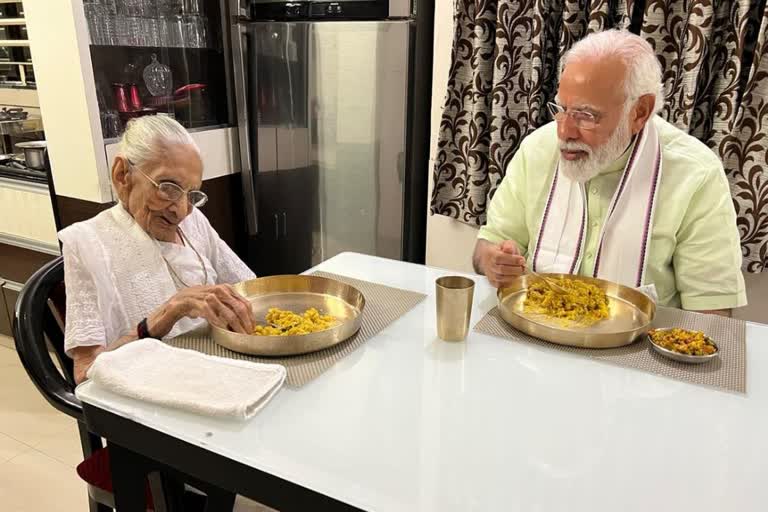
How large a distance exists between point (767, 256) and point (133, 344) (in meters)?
2.04

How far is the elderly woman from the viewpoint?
4.13ft

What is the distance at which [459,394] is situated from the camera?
986 millimetres

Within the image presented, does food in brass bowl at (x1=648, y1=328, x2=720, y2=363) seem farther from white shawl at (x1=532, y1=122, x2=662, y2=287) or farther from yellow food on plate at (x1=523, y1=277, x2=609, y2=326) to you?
white shawl at (x1=532, y1=122, x2=662, y2=287)

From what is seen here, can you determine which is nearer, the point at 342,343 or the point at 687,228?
the point at 342,343

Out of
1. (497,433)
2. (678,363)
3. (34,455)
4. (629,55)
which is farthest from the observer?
(34,455)

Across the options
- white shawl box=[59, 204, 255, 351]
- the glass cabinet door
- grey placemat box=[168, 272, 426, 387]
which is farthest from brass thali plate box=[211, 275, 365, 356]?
the glass cabinet door

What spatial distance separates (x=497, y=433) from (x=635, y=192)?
98 centimetres

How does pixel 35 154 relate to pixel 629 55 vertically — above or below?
below

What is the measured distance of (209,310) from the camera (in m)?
1.15

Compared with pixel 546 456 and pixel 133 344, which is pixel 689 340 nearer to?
pixel 546 456

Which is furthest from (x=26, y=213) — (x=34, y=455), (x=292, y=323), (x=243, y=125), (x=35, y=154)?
(x=292, y=323)

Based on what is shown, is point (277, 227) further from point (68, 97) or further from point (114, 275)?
point (114, 275)

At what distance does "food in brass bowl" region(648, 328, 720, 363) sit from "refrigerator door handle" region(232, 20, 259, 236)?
2.38 m

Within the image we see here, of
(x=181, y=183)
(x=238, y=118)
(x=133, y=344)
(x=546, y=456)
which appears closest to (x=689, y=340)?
(x=546, y=456)
